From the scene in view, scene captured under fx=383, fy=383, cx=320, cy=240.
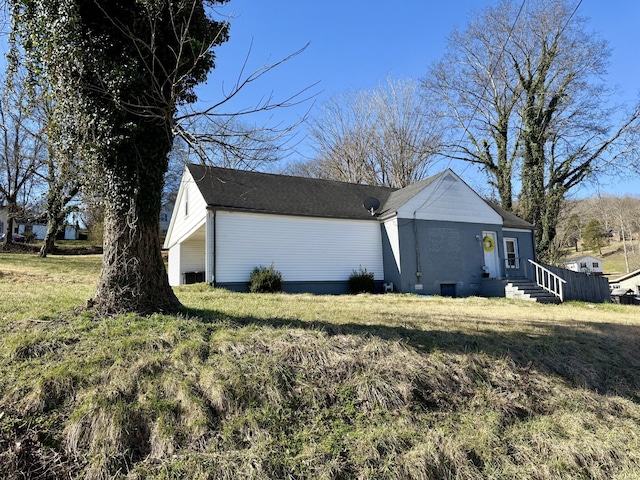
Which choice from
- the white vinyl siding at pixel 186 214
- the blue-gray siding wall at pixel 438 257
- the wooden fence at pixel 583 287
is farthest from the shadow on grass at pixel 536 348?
the white vinyl siding at pixel 186 214

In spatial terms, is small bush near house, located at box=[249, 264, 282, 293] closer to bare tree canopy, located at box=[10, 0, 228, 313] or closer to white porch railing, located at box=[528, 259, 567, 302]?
bare tree canopy, located at box=[10, 0, 228, 313]

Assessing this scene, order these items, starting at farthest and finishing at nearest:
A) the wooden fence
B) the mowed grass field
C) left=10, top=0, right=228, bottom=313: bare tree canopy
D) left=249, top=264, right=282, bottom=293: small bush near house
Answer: the wooden fence → left=249, top=264, right=282, bottom=293: small bush near house → left=10, top=0, right=228, bottom=313: bare tree canopy → the mowed grass field

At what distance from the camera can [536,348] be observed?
5.69 metres

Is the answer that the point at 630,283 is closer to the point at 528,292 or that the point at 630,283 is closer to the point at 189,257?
the point at 528,292

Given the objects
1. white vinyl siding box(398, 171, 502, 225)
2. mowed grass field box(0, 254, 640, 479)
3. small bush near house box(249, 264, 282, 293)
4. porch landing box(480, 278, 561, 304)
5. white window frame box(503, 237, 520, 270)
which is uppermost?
white vinyl siding box(398, 171, 502, 225)

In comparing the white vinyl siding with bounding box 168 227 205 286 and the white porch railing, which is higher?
the white vinyl siding with bounding box 168 227 205 286

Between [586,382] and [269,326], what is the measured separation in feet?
13.6

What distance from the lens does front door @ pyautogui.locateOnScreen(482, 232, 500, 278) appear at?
1619 centimetres

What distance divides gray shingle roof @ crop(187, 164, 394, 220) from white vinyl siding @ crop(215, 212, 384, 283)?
30 centimetres

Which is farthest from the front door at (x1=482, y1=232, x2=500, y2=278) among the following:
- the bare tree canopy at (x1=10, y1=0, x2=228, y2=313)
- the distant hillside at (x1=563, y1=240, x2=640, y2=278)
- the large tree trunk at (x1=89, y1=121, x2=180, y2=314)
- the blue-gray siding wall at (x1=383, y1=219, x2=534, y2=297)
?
the distant hillside at (x1=563, y1=240, x2=640, y2=278)

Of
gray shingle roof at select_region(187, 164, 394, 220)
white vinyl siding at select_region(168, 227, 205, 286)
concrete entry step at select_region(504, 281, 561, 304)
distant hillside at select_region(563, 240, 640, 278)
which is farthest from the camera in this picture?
distant hillside at select_region(563, 240, 640, 278)

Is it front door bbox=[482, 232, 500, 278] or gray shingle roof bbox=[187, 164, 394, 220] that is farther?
front door bbox=[482, 232, 500, 278]

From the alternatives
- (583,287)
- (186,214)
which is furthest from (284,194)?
(583,287)

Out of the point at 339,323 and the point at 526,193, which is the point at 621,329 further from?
the point at 526,193
